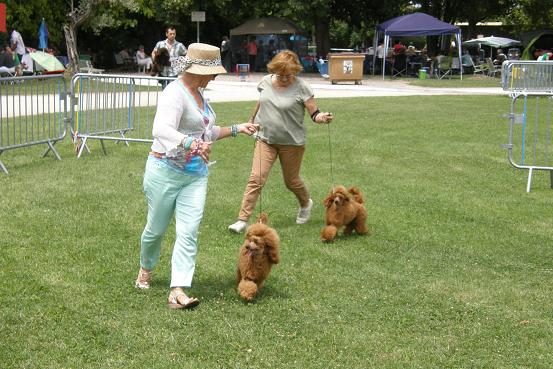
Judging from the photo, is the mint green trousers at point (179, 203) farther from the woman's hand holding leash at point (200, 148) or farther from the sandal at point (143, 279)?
the sandal at point (143, 279)

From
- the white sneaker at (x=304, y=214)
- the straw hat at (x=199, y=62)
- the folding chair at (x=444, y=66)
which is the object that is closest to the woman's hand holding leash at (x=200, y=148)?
the straw hat at (x=199, y=62)

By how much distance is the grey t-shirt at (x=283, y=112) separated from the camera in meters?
7.60

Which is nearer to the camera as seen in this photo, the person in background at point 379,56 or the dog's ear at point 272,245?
the dog's ear at point 272,245

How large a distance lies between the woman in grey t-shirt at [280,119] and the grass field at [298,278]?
24.2 inches

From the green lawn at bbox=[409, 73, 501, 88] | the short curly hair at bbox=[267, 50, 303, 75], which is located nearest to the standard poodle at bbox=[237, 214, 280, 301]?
the short curly hair at bbox=[267, 50, 303, 75]

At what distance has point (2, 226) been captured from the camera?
25.7 feet

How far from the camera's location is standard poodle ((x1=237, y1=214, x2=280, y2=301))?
564 cm

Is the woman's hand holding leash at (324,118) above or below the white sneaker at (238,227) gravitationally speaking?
above

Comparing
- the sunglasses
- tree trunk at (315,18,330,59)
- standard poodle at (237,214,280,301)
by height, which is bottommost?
standard poodle at (237,214,280,301)

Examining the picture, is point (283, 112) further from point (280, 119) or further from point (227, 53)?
point (227, 53)

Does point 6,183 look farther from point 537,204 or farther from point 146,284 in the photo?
point 537,204

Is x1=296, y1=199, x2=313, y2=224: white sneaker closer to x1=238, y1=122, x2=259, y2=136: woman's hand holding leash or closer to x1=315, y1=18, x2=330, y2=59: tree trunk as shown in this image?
x1=238, y1=122, x2=259, y2=136: woman's hand holding leash

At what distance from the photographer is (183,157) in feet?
17.7

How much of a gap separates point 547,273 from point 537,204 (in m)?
3.08
